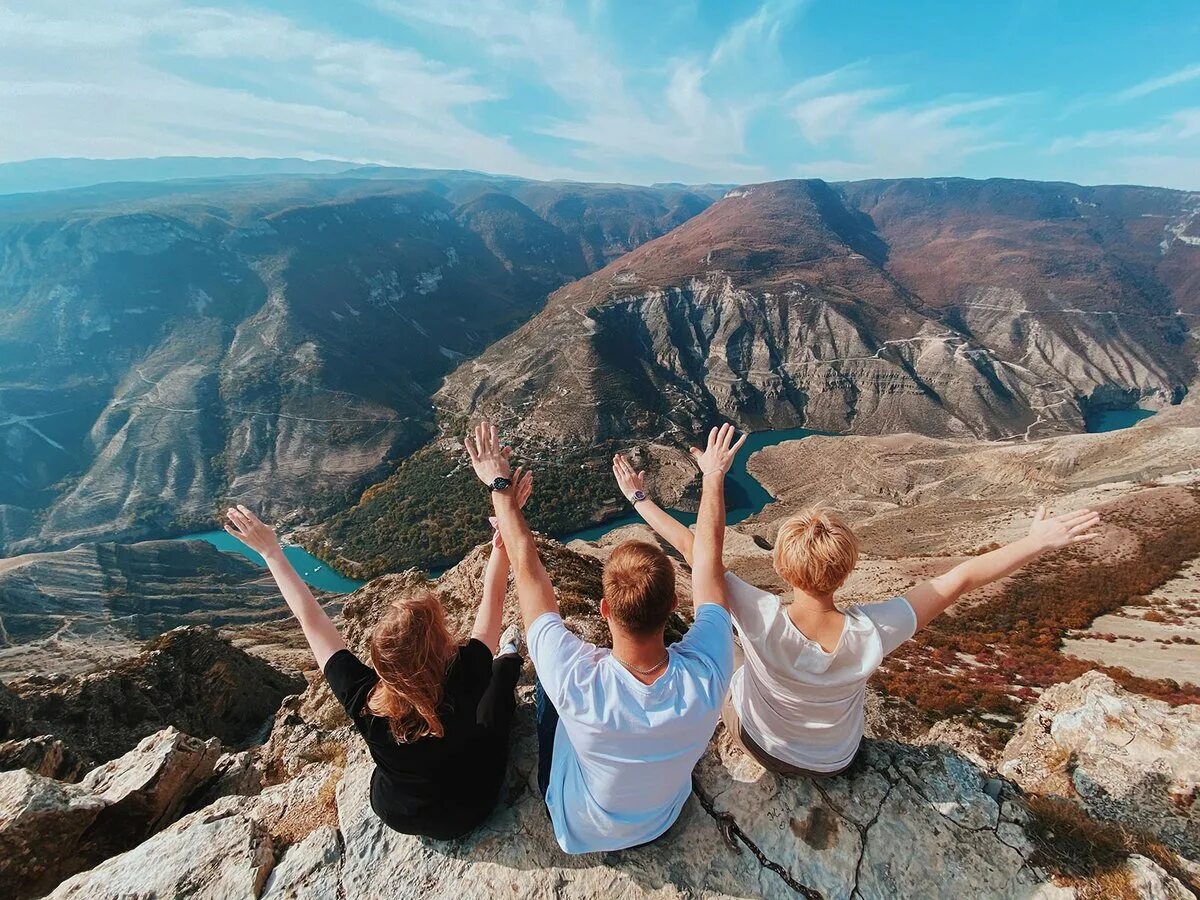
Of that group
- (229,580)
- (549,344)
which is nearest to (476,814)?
(229,580)

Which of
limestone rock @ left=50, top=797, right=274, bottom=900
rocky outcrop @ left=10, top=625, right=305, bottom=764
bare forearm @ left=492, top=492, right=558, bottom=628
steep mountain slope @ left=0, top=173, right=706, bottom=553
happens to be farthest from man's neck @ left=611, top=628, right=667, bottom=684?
steep mountain slope @ left=0, top=173, right=706, bottom=553

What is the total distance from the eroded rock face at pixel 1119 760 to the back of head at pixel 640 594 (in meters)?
6.32

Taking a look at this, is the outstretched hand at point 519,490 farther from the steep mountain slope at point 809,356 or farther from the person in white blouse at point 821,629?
the steep mountain slope at point 809,356

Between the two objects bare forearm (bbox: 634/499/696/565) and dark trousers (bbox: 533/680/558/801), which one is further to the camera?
bare forearm (bbox: 634/499/696/565)

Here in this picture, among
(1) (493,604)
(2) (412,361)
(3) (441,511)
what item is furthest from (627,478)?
(2) (412,361)

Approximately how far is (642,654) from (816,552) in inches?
54.7

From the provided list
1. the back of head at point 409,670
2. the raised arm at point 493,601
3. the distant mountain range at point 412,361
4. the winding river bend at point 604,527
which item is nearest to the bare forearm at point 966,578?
the raised arm at point 493,601

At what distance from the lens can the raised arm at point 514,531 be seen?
3734 millimetres

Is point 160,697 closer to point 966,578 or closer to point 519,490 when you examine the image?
point 519,490

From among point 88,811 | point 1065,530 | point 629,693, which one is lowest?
point 88,811

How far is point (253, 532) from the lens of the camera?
4.99 meters

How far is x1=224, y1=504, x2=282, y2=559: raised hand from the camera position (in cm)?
486

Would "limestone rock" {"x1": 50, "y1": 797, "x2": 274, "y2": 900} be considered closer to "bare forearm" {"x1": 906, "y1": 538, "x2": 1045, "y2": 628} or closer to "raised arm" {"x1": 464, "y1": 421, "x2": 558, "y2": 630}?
"raised arm" {"x1": 464, "y1": 421, "x2": 558, "y2": 630}

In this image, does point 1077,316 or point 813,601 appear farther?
point 1077,316
